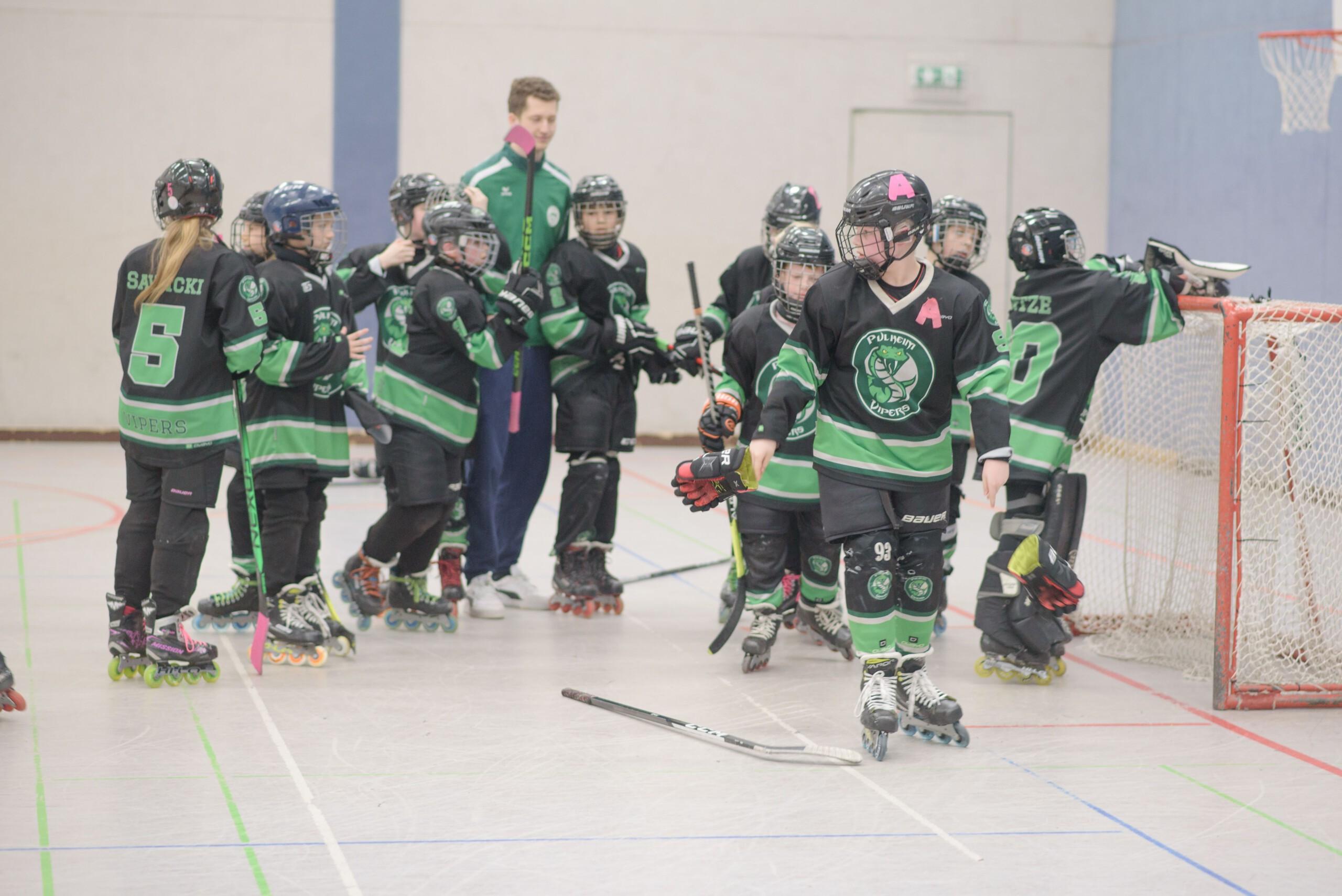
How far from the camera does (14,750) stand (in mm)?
4000

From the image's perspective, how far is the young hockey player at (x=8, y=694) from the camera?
4188 mm

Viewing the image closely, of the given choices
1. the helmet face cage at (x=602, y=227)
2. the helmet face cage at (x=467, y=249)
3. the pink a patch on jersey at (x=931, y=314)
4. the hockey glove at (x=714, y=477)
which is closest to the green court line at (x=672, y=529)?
the helmet face cage at (x=602, y=227)

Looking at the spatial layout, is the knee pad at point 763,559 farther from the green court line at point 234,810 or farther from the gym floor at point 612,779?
the green court line at point 234,810

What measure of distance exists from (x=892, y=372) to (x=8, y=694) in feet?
8.64

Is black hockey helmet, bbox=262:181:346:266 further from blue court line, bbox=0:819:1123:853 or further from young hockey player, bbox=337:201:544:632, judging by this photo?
blue court line, bbox=0:819:1123:853

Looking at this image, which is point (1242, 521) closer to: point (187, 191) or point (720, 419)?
point (720, 419)

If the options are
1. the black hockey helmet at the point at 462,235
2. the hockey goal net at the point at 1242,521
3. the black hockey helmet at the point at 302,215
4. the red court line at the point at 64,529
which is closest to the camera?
the hockey goal net at the point at 1242,521

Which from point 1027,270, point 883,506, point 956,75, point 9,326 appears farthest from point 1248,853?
point 9,326

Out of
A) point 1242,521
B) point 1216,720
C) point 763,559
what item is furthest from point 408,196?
point 1216,720

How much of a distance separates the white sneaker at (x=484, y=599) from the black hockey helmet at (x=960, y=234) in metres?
2.17

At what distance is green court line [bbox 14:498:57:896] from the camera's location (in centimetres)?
314

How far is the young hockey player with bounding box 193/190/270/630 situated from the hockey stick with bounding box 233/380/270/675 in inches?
17.3

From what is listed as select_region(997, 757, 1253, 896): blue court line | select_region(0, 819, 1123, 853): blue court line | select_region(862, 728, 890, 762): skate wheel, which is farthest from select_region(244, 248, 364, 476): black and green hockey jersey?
select_region(997, 757, 1253, 896): blue court line

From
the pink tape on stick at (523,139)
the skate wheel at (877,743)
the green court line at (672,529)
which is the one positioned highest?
the pink tape on stick at (523,139)
